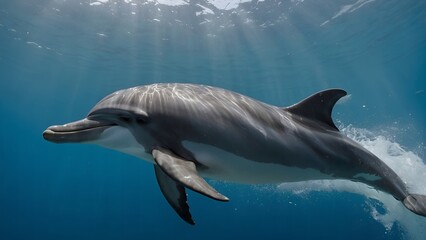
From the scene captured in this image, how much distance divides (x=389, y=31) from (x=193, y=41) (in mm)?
14102

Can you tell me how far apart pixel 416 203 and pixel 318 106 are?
223cm

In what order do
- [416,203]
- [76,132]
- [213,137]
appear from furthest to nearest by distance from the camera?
[416,203] → [213,137] → [76,132]

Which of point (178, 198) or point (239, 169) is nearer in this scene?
point (239, 169)

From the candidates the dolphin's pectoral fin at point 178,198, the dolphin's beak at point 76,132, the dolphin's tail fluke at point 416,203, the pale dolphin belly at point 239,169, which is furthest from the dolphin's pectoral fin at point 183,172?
the dolphin's tail fluke at point 416,203

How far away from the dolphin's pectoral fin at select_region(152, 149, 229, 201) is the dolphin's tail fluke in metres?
3.72

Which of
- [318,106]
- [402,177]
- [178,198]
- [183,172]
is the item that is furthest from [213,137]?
[402,177]

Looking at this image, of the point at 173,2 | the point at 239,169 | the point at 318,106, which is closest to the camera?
the point at 239,169

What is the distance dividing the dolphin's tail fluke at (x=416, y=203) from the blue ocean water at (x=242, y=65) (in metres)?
8.90

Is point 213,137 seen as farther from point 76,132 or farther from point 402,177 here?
point 402,177

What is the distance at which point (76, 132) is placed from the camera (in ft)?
11.5

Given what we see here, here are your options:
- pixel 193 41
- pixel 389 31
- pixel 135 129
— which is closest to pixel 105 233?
pixel 193 41

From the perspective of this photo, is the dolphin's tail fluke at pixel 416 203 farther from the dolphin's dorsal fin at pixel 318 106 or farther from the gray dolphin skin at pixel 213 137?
the dolphin's dorsal fin at pixel 318 106

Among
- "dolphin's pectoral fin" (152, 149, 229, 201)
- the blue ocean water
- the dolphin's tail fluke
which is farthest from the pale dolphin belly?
the blue ocean water

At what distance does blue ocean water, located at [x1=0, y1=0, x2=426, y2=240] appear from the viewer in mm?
20391
